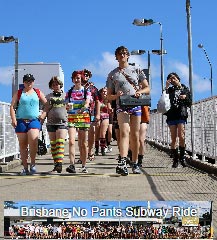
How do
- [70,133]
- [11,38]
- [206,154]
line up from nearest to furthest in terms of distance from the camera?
[70,133] < [206,154] < [11,38]

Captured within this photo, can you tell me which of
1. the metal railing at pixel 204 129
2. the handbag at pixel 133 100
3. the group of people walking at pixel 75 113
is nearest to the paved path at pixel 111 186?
the group of people walking at pixel 75 113

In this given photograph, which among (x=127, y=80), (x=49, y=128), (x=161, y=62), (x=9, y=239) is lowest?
(x=9, y=239)

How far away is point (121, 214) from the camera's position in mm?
3479

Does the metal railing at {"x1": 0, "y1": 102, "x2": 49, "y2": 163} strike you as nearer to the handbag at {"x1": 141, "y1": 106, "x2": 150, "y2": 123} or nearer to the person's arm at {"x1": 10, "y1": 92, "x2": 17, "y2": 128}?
the person's arm at {"x1": 10, "y1": 92, "x2": 17, "y2": 128}

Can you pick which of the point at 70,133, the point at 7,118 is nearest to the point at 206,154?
the point at 70,133

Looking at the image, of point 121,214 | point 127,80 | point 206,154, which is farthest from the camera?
point 206,154

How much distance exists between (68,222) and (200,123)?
413 inches

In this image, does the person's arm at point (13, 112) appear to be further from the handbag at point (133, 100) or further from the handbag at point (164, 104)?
the handbag at point (164, 104)

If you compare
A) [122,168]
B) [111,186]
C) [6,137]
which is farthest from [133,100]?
[6,137]

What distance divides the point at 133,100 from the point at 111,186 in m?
1.60

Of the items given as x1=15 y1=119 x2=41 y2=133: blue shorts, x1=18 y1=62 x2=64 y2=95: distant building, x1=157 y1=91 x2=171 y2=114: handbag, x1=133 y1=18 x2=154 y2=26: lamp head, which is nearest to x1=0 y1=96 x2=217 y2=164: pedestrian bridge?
x1=157 y1=91 x2=171 y2=114: handbag

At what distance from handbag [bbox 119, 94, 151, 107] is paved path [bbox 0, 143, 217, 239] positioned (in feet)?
3.38

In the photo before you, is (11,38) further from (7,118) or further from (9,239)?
(9,239)

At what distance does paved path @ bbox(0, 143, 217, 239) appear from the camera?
23.9 ft
